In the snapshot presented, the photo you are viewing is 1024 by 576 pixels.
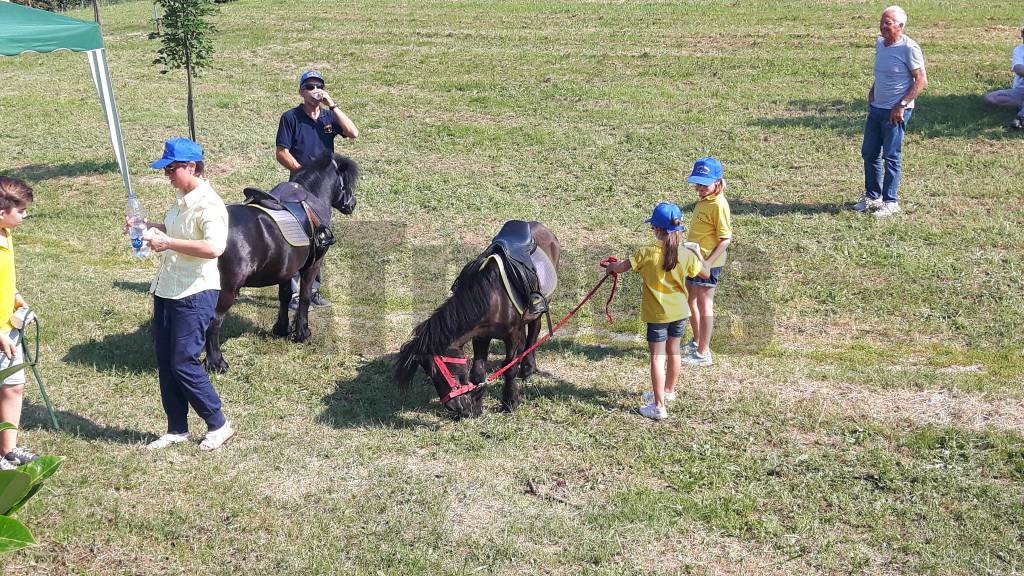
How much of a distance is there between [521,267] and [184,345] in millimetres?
2309

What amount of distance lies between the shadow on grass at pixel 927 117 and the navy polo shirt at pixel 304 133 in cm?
829

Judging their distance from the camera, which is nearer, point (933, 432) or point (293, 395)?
point (933, 432)

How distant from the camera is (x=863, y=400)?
Answer: 6777 mm

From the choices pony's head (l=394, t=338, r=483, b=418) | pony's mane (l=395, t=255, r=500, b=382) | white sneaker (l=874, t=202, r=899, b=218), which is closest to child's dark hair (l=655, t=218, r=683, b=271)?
pony's mane (l=395, t=255, r=500, b=382)

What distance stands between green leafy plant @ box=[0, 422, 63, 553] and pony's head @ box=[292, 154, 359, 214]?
3.96 m

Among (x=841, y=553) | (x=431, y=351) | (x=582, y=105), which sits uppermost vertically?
(x=582, y=105)

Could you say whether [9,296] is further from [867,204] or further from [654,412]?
[867,204]

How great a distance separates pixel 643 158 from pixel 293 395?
7.88 m

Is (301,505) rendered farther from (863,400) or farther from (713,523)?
(863,400)

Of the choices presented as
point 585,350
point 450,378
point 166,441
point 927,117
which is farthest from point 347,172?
point 927,117

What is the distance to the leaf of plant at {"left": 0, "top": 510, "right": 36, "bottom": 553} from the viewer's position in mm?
3727

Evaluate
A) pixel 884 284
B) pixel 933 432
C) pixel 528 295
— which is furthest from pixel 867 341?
pixel 528 295

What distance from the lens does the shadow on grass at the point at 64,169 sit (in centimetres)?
1378

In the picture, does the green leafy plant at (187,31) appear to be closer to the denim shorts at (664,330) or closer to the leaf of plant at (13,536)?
the denim shorts at (664,330)
